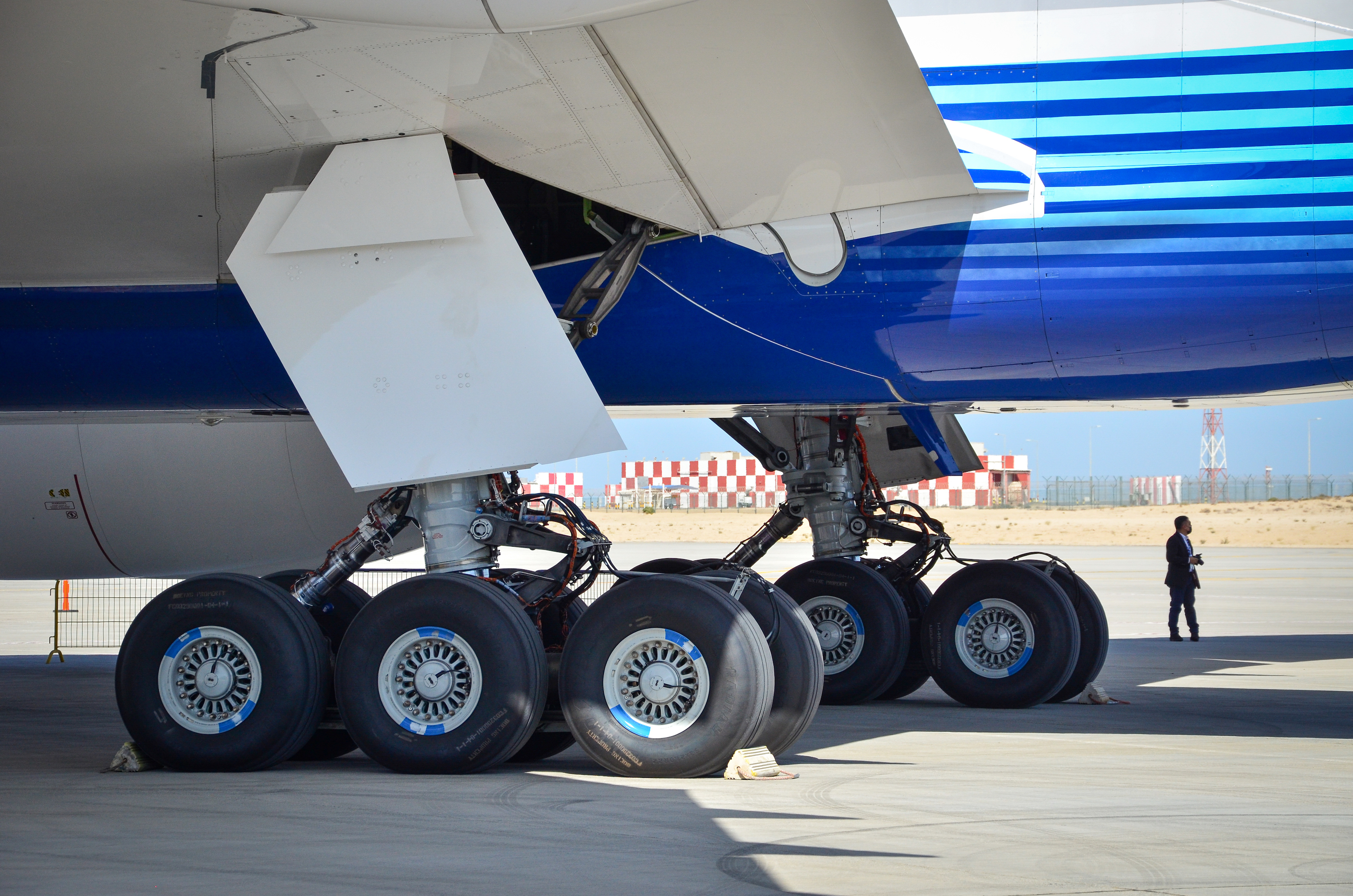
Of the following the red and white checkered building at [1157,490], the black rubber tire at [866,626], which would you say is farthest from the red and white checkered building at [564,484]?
the black rubber tire at [866,626]

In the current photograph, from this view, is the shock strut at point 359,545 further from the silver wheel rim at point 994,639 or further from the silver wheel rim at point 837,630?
the silver wheel rim at point 994,639

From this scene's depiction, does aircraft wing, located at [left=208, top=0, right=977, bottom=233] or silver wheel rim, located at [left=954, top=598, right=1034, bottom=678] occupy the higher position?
aircraft wing, located at [left=208, top=0, right=977, bottom=233]

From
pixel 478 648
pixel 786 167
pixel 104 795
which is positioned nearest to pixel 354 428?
pixel 478 648

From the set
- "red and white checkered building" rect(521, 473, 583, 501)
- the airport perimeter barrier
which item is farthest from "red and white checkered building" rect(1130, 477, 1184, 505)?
the airport perimeter barrier

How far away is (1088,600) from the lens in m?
10.8

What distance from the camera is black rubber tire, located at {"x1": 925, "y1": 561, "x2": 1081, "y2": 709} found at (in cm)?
1030

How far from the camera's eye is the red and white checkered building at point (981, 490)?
75.4 m

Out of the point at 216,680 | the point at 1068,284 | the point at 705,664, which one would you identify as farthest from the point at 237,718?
the point at 1068,284

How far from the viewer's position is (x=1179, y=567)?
17.3 meters

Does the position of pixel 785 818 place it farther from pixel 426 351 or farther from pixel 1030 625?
pixel 1030 625

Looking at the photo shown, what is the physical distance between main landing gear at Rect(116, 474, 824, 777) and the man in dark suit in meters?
11.1

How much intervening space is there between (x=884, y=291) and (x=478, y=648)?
3182 mm

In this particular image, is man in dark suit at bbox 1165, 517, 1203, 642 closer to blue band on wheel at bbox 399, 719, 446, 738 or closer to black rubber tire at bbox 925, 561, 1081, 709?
black rubber tire at bbox 925, 561, 1081, 709

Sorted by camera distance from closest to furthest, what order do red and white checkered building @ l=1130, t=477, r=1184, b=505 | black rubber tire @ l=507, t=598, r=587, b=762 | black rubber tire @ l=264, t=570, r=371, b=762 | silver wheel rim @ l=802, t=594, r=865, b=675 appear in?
1. black rubber tire @ l=507, t=598, r=587, b=762
2. black rubber tire @ l=264, t=570, r=371, b=762
3. silver wheel rim @ l=802, t=594, r=865, b=675
4. red and white checkered building @ l=1130, t=477, r=1184, b=505
